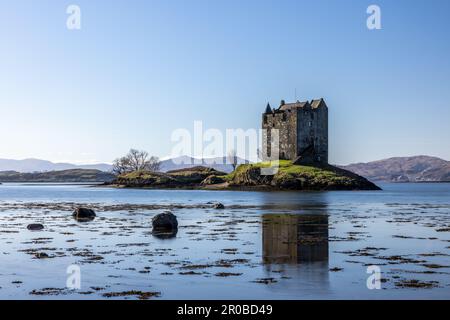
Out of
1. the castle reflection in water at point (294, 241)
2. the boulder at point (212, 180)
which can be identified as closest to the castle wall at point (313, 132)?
the boulder at point (212, 180)

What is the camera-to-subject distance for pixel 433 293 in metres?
18.6

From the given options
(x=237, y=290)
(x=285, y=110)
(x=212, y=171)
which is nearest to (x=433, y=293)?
(x=237, y=290)

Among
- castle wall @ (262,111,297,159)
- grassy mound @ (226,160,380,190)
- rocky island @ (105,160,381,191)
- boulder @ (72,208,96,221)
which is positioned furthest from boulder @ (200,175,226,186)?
boulder @ (72,208,96,221)

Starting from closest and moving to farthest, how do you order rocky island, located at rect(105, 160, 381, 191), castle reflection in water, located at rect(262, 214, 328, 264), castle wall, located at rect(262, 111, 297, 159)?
castle reflection in water, located at rect(262, 214, 328, 264), rocky island, located at rect(105, 160, 381, 191), castle wall, located at rect(262, 111, 297, 159)

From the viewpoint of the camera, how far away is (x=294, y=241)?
3297 cm

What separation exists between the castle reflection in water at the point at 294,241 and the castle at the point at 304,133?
117 meters

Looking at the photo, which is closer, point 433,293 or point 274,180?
point 433,293

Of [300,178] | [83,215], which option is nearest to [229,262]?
[83,215]

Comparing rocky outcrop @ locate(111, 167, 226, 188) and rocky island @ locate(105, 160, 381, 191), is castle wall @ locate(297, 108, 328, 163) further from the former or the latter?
rocky outcrop @ locate(111, 167, 226, 188)

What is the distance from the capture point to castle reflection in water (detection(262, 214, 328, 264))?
26609 millimetres

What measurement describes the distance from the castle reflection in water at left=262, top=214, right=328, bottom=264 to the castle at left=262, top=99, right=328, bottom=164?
11739 centimetres
